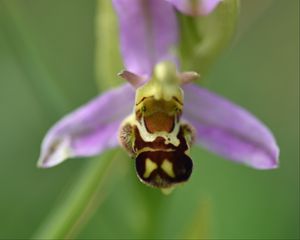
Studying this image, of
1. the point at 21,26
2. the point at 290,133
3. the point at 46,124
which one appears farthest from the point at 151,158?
the point at 290,133

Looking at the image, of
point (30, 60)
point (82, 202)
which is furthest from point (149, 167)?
point (30, 60)

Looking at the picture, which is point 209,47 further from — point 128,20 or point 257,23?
point 257,23

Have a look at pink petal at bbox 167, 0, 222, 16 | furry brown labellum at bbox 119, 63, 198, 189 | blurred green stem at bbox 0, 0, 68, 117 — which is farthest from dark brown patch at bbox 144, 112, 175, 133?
blurred green stem at bbox 0, 0, 68, 117

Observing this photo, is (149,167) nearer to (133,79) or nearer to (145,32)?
(133,79)

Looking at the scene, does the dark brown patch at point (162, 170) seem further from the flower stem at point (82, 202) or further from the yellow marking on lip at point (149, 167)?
the flower stem at point (82, 202)

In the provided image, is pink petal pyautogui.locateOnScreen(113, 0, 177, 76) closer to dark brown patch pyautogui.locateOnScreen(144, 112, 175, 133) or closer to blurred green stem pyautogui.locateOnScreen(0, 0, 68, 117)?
dark brown patch pyautogui.locateOnScreen(144, 112, 175, 133)

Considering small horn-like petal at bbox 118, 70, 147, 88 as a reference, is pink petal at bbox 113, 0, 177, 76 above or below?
above
